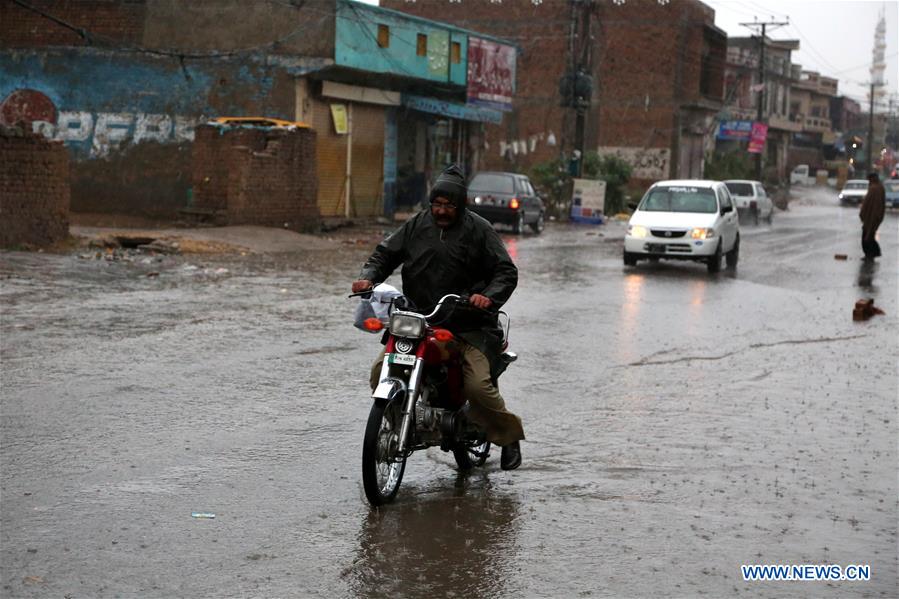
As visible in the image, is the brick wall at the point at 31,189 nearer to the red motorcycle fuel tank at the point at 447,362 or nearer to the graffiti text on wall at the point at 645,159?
the red motorcycle fuel tank at the point at 447,362

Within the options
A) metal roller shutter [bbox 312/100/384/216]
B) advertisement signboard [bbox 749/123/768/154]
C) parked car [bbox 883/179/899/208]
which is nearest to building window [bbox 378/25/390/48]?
metal roller shutter [bbox 312/100/384/216]

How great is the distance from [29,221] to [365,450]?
15.3 metres

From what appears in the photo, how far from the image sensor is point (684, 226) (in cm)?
2273

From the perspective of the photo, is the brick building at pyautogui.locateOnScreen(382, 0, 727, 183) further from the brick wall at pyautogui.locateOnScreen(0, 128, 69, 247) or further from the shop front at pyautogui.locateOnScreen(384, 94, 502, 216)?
the brick wall at pyautogui.locateOnScreen(0, 128, 69, 247)

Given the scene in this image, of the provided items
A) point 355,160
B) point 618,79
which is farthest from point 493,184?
point 618,79

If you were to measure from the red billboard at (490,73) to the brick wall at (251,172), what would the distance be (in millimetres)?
13157

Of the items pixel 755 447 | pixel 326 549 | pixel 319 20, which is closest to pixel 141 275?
pixel 755 447

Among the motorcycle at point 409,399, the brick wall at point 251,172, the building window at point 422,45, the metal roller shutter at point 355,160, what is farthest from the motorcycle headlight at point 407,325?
the building window at point 422,45

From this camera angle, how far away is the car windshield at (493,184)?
33344 millimetres

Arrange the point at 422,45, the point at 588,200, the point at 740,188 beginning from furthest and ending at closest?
the point at 740,188 < the point at 588,200 < the point at 422,45

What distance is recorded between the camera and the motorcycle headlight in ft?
20.2

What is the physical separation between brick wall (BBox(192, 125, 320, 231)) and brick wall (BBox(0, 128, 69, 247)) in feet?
19.8

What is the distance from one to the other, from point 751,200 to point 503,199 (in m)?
17.7

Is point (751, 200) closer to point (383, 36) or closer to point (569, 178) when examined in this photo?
point (569, 178)
